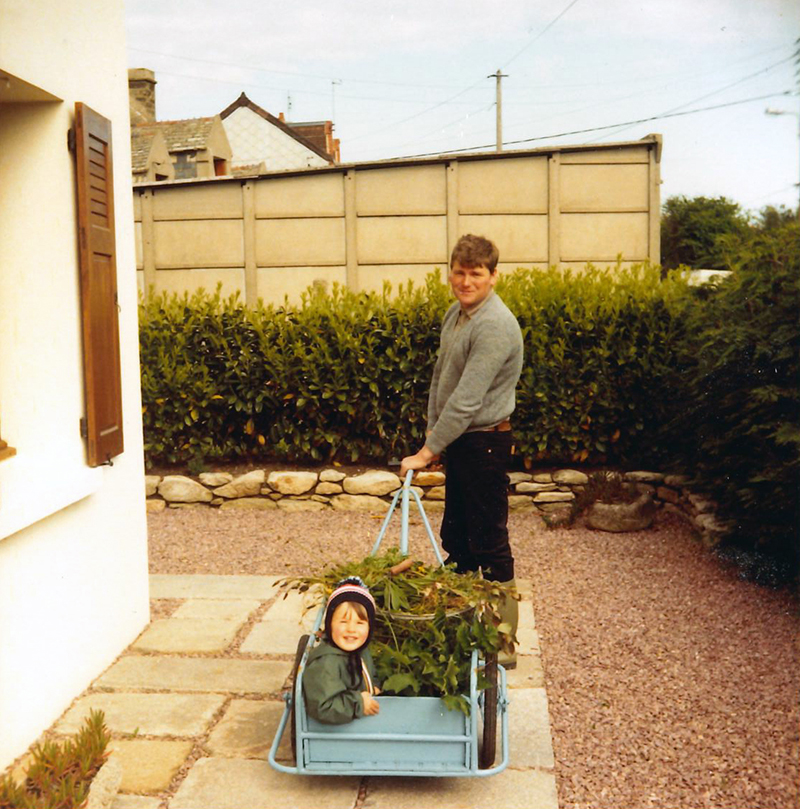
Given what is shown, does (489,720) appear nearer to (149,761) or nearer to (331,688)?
(331,688)

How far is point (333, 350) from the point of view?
7676 mm

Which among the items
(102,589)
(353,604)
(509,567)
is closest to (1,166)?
(102,589)

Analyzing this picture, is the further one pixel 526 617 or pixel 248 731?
pixel 526 617

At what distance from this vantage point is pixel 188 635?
16.1ft

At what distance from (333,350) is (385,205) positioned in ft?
20.3

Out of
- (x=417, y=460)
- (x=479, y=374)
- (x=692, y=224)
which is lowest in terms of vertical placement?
(x=417, y=460)

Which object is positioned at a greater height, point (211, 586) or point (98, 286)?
point (98, 286)

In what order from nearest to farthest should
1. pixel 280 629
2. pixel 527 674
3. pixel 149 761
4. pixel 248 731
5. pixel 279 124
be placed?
pixel 149 761 < pixel 248 731 < pixel 527 674 < pixel 280 629 < pixel 279 124

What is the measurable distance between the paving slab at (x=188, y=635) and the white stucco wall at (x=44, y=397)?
0.39 meters

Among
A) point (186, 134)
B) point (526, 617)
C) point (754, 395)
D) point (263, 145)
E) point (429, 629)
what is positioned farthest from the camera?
point (263, 145)

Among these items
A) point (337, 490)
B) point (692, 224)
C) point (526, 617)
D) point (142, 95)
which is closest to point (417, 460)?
point (526, 617)

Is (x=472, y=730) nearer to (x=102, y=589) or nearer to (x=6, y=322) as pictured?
(x=102, y=589)

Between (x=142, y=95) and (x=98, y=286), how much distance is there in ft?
57.7

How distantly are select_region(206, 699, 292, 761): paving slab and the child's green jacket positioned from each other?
0.46 meters
